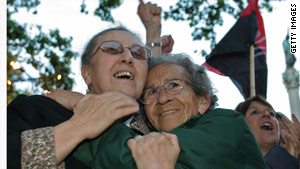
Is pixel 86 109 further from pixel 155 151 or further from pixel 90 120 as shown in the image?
pixel 155 151

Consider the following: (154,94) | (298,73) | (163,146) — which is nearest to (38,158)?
(163,146)

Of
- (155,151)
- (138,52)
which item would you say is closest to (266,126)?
(138,52)

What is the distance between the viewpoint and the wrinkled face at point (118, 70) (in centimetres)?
265

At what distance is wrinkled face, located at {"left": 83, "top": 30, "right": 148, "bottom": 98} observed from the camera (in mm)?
2652

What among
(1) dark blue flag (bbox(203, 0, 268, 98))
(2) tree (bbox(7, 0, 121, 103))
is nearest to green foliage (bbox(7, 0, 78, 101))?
(2) tree (bbox(7, 0, 121, 103))

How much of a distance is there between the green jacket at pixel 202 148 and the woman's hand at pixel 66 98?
361 mm

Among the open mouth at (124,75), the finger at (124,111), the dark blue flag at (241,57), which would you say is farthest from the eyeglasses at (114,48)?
the dark blue flag at (241,57)

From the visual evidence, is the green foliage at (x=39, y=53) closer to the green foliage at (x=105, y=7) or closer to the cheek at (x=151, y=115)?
the green foliage at (x=105, y=7)

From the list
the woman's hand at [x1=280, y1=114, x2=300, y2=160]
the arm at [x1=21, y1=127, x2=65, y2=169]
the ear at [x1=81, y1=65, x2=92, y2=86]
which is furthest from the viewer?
the woman's hand at [x1=280, y1=114, x2=300, y2=160]

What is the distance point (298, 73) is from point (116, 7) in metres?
9.61

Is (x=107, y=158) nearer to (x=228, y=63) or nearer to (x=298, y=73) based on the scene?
(x=228, y=63)

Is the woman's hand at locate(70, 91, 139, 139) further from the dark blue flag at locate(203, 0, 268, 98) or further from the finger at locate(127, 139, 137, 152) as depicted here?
the dark blue flag at locate(203, 0, 268, 98)

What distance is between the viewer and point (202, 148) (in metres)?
1.94

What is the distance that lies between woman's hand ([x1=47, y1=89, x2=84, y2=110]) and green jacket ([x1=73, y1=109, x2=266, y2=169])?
0.36 m
